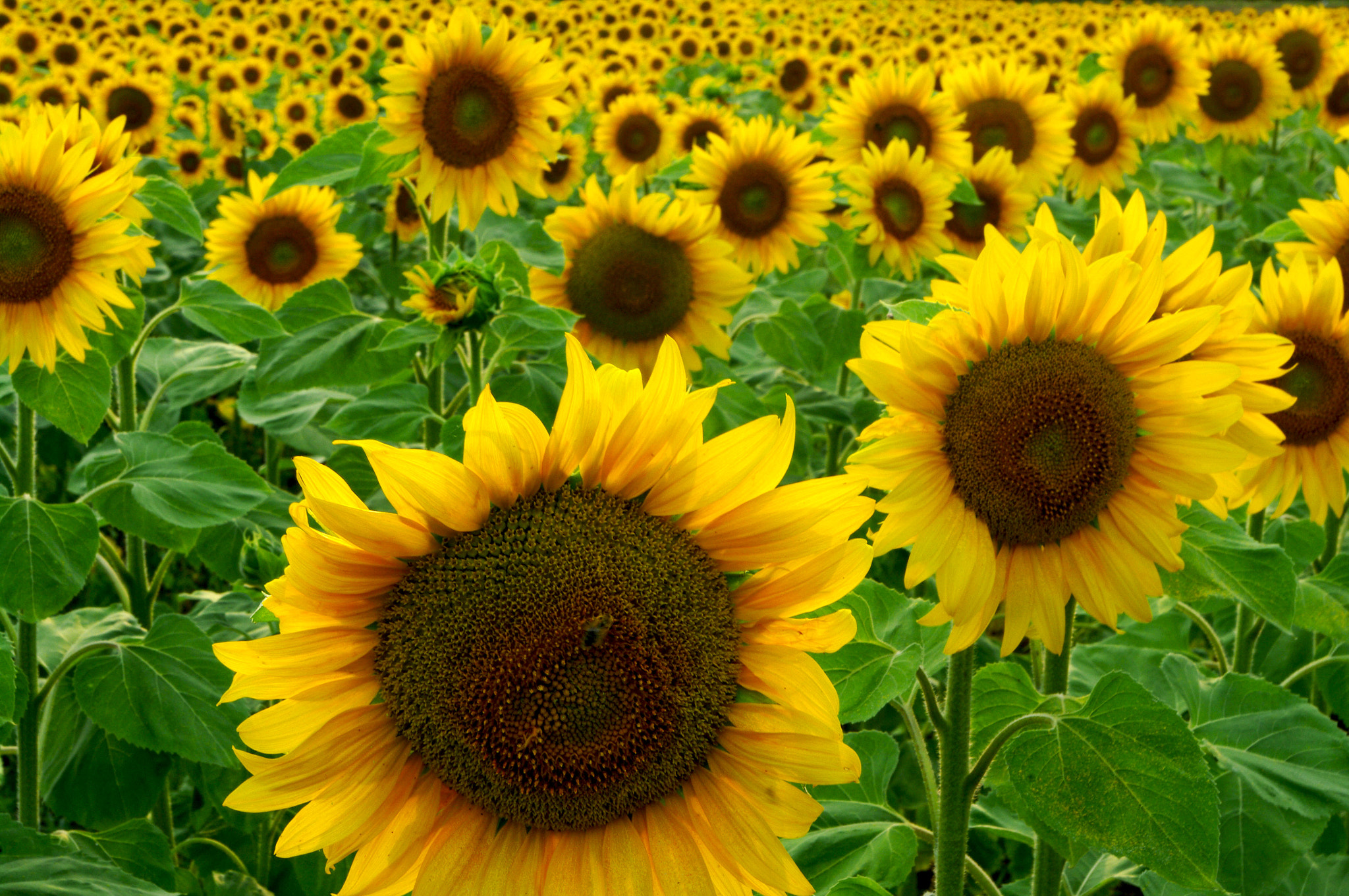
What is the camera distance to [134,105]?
699 centimetres

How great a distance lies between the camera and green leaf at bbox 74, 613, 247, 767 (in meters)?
2.23

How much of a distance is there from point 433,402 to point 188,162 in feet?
17.0

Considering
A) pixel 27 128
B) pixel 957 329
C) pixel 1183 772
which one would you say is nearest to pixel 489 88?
pixel 27 128

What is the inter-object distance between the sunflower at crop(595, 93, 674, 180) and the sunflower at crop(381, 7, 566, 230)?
2465 millimetres

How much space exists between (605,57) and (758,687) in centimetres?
956

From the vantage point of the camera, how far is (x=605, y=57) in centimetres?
1008

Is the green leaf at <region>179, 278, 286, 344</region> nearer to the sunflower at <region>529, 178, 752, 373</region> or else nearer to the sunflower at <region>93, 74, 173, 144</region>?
the sunflower at <region>529, 178, 752, 373</region>

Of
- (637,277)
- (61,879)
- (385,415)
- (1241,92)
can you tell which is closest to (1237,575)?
(61,879)

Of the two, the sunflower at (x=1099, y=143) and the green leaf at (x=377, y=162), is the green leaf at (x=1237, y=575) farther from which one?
the sunflower at (x=1099, y=143)

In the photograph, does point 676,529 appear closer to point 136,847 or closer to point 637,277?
point 136,847

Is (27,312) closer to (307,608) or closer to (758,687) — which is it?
(307,608)

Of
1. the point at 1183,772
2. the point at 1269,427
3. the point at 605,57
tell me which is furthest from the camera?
the point at 605,57

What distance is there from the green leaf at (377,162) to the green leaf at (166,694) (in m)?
1.24

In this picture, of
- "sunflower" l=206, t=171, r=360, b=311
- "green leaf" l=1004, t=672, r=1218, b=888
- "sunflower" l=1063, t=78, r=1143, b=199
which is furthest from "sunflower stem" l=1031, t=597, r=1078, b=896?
"sunflower" l=1063, t=78, r=1143, b=199
